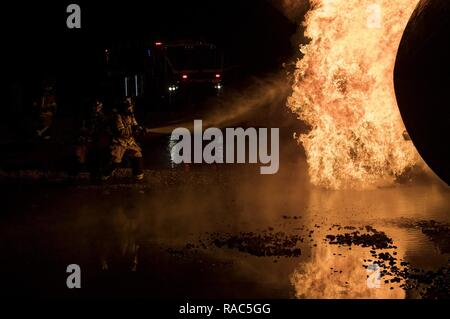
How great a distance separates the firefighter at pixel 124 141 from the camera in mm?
12297

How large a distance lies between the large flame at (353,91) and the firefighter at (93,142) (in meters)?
3.95

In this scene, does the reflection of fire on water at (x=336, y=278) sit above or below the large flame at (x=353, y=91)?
below

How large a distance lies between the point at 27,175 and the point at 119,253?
6231 millimetres

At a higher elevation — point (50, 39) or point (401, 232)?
point (50, 39)

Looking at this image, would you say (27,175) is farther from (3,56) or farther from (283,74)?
(283,74)

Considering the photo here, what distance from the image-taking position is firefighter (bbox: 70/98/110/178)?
12.4 metres

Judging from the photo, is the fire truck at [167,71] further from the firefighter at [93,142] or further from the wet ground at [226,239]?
the wet ground at [226,239]

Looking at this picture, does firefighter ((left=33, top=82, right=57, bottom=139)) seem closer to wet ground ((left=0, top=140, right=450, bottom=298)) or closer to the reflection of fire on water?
wet ground ((left=0, top=140, right=450, bottom=298))

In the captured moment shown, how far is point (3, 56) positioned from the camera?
21.3 m

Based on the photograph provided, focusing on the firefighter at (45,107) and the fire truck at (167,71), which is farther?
the fire truck at (167,71)

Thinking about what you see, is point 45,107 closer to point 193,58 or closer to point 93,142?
point 93,142

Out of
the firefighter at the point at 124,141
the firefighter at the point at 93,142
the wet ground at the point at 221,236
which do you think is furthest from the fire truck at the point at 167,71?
the firefighter at the point at 124,141

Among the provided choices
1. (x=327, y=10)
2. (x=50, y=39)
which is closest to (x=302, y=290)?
(x=327, y=10)

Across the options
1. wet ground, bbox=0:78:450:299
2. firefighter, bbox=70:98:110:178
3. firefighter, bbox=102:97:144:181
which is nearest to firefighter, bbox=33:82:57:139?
wet ground, bbox=0:78:450:299
